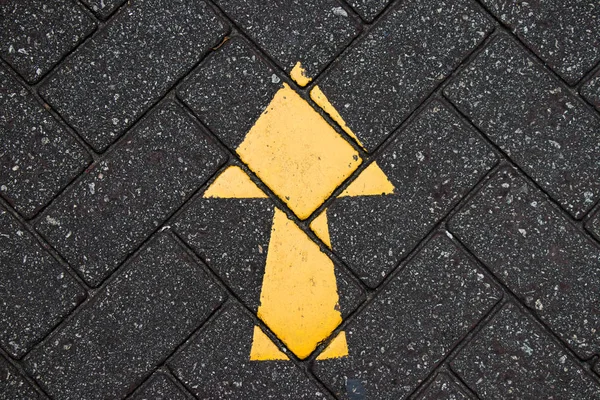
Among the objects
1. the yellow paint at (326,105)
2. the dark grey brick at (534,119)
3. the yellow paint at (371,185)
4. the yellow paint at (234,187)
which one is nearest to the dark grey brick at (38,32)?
the yellow paint at (234,187)

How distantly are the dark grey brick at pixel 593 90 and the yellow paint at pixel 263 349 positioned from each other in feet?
4.90

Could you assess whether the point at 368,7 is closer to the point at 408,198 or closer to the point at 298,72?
the point at 298,72

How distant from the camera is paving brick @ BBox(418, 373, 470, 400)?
2.20 m

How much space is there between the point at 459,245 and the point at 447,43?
0.76 m

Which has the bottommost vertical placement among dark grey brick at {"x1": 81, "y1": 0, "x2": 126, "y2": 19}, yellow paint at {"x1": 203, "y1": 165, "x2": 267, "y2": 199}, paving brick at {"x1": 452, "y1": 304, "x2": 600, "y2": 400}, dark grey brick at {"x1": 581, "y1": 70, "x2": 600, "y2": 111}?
paving brick at {"x1": 452, "y1": 304, "x2": 600, "y2": 400}

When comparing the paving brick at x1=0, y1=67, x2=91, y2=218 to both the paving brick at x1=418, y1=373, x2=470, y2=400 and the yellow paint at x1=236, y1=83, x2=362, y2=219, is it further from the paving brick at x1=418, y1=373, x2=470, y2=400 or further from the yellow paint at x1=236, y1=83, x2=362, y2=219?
the paving brick at x1=418, y1=373, x2=470, y2=400

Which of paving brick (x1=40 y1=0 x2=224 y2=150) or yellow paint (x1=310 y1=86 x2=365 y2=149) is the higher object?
paving brick (x1=40 y1=0 x2=224 y2=150)

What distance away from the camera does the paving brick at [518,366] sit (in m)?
2.20

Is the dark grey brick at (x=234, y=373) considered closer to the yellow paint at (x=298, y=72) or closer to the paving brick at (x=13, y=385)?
the paving brick at (x=13, y=385)

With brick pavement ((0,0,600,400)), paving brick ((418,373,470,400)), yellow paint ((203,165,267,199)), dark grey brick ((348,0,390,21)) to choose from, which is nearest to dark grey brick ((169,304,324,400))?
brick pavement ((0,0,600,400))

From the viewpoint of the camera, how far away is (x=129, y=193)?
7.38 feet

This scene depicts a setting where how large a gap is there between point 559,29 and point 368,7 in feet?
2.37

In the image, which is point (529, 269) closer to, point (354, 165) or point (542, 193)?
point (542, 193)

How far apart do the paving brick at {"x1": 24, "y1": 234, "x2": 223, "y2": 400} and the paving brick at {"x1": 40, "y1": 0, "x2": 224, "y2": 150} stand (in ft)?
1.65
